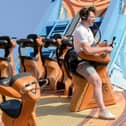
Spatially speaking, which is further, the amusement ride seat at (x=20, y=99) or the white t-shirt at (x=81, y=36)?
the white t-shirt at (x=81, y=36)

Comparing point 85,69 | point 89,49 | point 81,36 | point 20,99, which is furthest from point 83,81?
point 20,99

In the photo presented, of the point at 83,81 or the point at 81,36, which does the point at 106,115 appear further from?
the point at 81,36

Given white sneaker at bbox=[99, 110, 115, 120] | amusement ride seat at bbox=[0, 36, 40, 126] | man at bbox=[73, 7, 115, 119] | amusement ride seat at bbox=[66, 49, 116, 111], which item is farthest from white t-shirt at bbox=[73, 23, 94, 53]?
amusement ride seat at bbox=[0, 36, 40, 126]

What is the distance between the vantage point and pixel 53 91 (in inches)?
263

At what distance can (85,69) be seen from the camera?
510 centimetres

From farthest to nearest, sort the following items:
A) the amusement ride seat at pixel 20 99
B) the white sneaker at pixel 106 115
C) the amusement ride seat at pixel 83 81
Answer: the amusement ride seat at pixel 83 81 → the white sneaker at pixel 106 115 → the amusement ride seat at pixel 20 99

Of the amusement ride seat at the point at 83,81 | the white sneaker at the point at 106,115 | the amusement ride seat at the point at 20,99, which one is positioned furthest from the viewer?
the amusement ride seat at the point at 83,81

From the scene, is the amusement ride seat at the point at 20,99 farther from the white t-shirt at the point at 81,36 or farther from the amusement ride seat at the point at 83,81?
the amusement ride seat at the point at 83,81

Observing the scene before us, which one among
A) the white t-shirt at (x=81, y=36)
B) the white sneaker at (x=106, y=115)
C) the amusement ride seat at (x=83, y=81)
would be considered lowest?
the white sneaker at (x=106, y=115)

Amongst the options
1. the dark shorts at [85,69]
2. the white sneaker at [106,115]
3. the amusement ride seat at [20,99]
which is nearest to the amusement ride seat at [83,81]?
the dark shorts at [85,69]

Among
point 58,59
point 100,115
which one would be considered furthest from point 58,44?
point 100,115

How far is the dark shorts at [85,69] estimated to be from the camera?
5.07m

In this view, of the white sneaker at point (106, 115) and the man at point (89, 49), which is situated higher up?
the man at point (89, 49)

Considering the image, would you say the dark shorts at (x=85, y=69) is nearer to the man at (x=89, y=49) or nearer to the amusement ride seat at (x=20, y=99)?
the man at (x=89, y=49)
